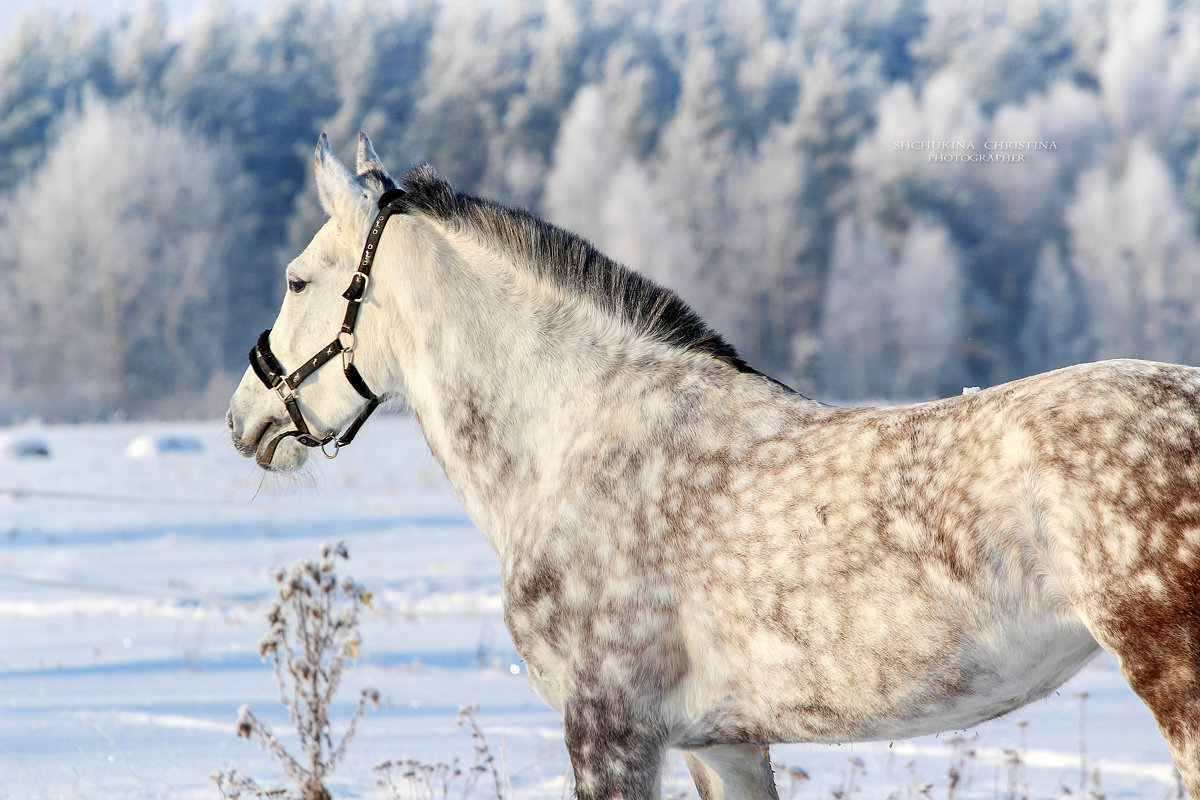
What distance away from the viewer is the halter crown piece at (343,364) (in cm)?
336

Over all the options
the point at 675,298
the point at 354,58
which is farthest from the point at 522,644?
the point at 354,58

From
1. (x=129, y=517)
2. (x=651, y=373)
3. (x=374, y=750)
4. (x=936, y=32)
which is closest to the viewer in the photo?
(x=651, y=373)

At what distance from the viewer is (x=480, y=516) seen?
3238mm

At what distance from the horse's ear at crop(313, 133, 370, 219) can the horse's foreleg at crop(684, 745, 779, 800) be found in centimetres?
204

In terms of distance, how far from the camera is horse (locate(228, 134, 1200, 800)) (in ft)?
7.13

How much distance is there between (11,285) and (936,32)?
5350 cm

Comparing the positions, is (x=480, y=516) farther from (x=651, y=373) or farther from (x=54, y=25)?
(x=54, y=25)

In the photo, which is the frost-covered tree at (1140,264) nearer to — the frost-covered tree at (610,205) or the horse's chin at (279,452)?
the frost-covered tree at (610,205)

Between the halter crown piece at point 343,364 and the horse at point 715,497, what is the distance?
1cm

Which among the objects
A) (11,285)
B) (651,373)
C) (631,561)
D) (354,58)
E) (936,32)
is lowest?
(631,561)

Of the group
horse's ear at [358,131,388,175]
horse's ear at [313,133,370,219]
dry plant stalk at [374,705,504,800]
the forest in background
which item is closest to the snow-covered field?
dry plant stalk at [374,705,504,800]

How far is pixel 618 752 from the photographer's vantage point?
267 cm

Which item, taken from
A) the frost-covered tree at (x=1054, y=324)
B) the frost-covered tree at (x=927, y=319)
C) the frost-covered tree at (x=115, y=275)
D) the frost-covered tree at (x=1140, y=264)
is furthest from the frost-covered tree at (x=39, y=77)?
the frost-covered tree at (x=1140, y=264)

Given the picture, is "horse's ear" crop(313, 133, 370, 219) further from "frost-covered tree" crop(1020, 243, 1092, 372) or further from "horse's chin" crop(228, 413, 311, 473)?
"frost-covered tree" crop(1020, 243, 1092, 372)
